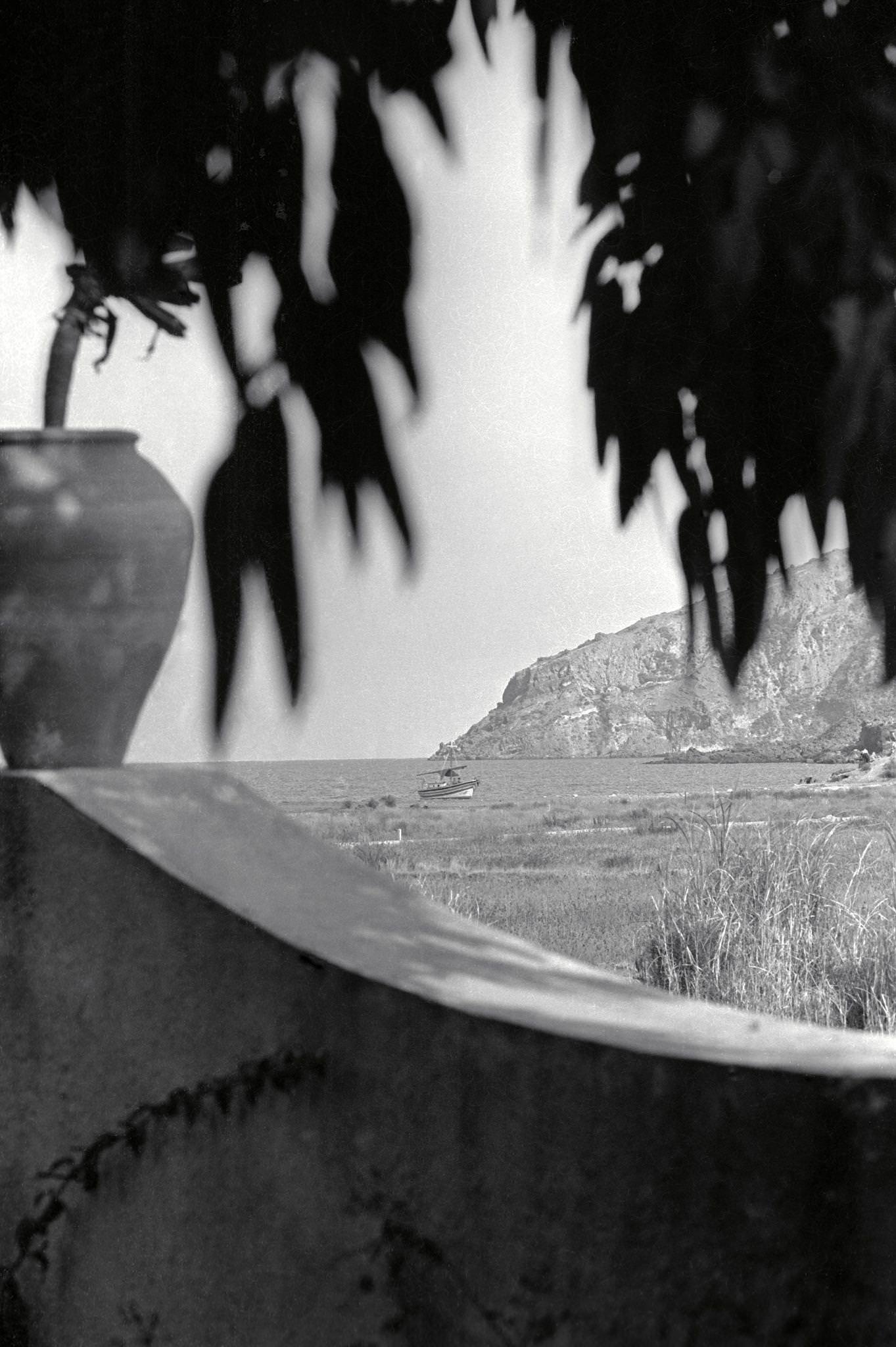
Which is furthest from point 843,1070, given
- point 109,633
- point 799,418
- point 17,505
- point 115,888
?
point 17,505

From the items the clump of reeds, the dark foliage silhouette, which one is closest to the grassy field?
the clump of reeds

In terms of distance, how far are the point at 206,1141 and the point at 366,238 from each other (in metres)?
1.05

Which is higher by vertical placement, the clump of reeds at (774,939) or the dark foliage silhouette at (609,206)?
the dark foliage silhouette at (609,206)

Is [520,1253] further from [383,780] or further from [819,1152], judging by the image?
[383,780]

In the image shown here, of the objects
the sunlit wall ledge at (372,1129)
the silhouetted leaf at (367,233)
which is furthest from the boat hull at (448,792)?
the silhouetted leaf at (367,233)

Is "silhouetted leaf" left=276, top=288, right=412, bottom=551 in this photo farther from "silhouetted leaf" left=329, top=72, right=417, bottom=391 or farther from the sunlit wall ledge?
the sunlit wall ledge

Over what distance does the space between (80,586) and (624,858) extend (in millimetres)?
16791

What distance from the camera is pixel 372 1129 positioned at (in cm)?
166

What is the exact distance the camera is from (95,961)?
1802 millimetres

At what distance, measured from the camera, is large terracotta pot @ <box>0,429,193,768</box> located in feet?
6.32

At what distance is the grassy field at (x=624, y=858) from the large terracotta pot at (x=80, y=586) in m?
3.93

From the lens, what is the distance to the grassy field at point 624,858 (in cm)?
686

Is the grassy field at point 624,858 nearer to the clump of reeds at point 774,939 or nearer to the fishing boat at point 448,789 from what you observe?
the clump of reeds at point 774,939

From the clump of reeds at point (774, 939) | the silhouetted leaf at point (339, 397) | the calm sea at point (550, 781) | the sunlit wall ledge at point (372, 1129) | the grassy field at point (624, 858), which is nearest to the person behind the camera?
the silhouetted leaf at point (339, 397)
